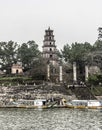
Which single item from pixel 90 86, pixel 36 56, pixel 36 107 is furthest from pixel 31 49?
pixel 36 107

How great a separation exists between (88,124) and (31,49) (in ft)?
208

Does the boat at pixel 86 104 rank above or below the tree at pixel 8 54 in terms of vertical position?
below

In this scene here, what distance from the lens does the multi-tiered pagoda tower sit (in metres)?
100

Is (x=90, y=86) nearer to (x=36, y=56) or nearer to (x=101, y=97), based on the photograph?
(x=101, y=97)

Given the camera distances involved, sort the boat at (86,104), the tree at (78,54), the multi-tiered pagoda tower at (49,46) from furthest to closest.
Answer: the multi-tiered pagoda tower at (49,46), the tree at (78,54), the boat at (86,104)

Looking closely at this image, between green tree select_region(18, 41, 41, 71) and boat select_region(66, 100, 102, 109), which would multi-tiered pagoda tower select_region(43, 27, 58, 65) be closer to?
green tree select_region(18, 41, 41, 71)

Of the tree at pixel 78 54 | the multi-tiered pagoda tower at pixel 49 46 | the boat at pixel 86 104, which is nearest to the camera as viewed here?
the boat at pixel 86 104

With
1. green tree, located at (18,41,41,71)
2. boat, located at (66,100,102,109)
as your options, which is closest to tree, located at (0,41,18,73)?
green tree, located at (18,41,41,71)

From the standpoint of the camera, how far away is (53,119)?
156ft

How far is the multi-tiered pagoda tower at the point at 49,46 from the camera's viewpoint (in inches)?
3949

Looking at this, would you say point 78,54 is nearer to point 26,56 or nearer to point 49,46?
point 49,46

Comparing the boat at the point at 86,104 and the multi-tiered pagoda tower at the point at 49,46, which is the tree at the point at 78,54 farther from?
the boat at the point at 86,104

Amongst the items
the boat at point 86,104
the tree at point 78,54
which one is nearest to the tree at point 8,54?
the tree at point 78,54

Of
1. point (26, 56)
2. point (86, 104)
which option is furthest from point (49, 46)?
point (86, 104)
